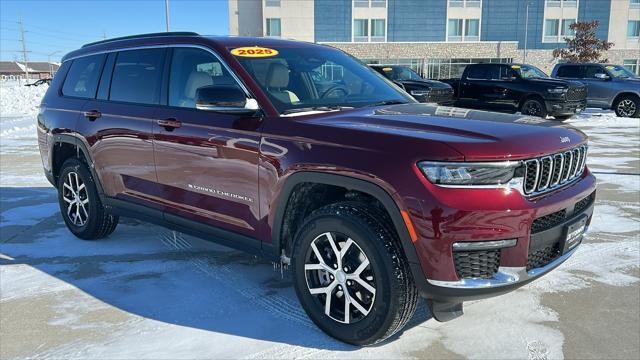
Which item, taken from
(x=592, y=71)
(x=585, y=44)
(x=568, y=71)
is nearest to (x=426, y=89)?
(x=568, y=71)

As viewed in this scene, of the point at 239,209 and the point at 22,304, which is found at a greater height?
the point at 239,209

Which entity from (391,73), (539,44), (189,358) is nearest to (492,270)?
(189,358)

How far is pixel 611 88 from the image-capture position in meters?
17.0

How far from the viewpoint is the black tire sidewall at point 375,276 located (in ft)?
9.27

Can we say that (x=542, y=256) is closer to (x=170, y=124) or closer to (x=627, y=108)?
(x=170, y=124)

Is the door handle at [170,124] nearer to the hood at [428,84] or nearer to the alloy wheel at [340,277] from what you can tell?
the alloy wheel at [340,277]

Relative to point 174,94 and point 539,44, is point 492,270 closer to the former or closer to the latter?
point 174,94

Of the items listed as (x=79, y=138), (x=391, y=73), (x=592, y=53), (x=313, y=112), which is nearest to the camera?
(x=313, y=112)

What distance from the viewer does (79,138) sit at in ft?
16.3

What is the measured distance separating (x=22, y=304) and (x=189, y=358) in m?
1.60

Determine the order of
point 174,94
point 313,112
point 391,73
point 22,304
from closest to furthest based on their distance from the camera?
point 313,112, point 22,304, point 174,94, point 391,73

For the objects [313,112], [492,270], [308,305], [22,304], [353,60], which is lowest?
[22,304]

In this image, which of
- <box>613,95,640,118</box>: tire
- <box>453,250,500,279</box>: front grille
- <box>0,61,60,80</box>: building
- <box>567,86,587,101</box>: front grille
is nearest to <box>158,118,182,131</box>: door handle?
<box>453,250,500,279</box>: front grille

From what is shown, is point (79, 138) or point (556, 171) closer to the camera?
point (556, 171)
